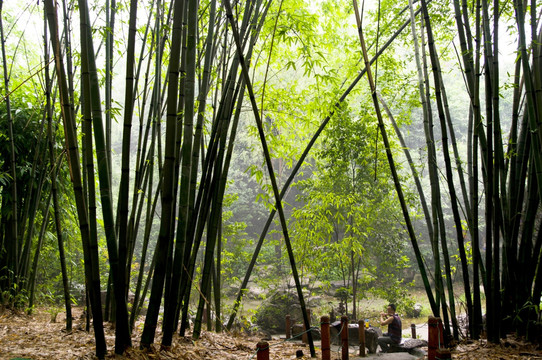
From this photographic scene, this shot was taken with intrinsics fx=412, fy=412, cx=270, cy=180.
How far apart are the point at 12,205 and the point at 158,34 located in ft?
6.65

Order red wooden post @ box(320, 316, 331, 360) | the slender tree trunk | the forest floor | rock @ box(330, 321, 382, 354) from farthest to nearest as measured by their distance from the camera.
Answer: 1. rock @ box(330, 321, 382, 354)
2. red wooden post @ box(320, 316, 331, 360)
3. the forest floor
4. the slender tree trunk

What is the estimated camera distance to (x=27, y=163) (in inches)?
142

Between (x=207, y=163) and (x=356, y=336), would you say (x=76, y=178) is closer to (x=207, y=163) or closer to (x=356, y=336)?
(x=207, y=163)

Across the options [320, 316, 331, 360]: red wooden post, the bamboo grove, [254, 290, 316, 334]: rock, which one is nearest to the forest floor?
the bamboo grove

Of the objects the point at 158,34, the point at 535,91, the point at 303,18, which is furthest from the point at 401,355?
the point at 158,34

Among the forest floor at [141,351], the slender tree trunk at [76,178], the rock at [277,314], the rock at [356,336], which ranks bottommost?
the rock at [277,314]

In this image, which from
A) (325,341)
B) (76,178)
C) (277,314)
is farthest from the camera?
(277,314)

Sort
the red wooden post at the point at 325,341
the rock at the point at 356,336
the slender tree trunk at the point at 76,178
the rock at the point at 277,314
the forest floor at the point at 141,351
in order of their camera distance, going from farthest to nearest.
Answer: the rock at the point at 277,314, the rock at the point at 356,336, the red wooden post at the point at 325,341, the forest floor at the point at 141,351, the slender tree trunk at the point at 76,178

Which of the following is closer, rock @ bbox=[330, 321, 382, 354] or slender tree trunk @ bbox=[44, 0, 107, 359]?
slender tree trunk @ bbox=[44, 0, 107, 359]

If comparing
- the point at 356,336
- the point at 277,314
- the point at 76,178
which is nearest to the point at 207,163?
the point at 76,178

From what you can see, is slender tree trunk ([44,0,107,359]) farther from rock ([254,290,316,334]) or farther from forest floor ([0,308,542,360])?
rock ([254,290,316,334])

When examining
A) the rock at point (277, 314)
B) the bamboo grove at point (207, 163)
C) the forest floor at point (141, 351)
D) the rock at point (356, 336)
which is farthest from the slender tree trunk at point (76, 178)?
the rock at point (277, 314)

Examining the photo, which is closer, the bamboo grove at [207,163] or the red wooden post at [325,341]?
the bamboo grove at [207,163]

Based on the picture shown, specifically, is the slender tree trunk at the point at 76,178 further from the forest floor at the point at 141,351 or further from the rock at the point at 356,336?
the rock at the point at 356,336
